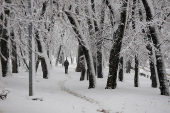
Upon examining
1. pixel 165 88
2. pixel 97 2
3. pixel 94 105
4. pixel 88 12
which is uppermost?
pixel 97 2

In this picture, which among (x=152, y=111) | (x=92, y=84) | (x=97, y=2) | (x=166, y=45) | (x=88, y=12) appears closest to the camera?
(x=152, y=111)

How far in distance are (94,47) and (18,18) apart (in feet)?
33.8

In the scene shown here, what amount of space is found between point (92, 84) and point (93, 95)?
6.61 feet

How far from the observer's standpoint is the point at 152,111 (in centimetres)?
645

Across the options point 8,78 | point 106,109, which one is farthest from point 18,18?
point 8,78

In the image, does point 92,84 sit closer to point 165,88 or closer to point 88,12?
point 165,88

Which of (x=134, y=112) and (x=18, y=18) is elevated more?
(x=18, y=18)

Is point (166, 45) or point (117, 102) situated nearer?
point (117, 102)

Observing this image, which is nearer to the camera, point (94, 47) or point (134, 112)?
point (134, 112)

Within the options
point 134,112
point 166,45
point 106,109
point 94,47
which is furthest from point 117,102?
point 94,47

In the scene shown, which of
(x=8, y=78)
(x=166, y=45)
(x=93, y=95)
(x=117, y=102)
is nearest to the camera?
(x=117, y=102)

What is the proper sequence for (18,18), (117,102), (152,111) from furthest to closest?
(117,102) → (152,111) → (18,18)

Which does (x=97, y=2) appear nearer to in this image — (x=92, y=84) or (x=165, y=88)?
(x=92, y=84)

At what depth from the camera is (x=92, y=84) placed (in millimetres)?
11586
